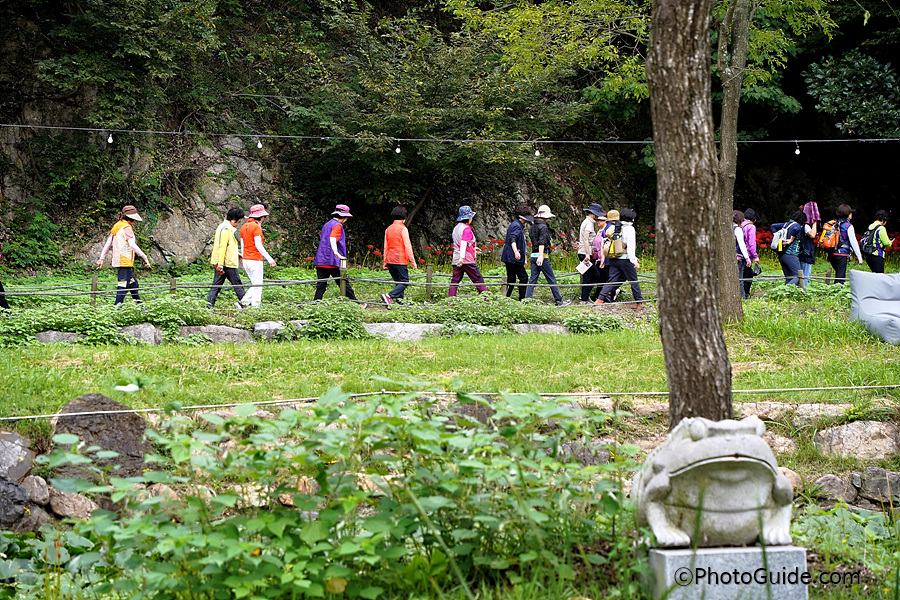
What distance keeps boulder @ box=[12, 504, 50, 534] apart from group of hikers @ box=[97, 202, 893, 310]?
20.5 ft

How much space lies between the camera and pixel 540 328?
35.4 ft

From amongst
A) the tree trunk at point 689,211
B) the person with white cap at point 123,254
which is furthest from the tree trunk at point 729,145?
the person with white cap at point 123,254

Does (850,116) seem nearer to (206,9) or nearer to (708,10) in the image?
(206,9)

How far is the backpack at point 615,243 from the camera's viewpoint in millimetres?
13016

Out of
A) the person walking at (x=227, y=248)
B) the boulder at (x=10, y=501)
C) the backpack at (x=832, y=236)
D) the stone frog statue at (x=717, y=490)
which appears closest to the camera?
the stone frog statue at (x=717, y=490)

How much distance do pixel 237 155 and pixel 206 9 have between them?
377cm

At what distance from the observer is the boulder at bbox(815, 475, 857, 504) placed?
591 centimetres

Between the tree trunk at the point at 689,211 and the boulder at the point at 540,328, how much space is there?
6.80 metres

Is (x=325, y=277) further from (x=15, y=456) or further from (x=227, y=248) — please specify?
(x=15, y=456)

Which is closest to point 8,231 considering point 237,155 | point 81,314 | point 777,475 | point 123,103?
point 123,103

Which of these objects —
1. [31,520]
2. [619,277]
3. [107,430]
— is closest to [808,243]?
[619,277]

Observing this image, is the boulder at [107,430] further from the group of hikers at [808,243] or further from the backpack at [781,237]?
the backpack at [781,237]

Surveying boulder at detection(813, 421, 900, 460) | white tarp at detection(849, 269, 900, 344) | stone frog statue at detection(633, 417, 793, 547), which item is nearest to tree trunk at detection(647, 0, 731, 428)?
stone frog statue at detection(633, 417, 793, 547)

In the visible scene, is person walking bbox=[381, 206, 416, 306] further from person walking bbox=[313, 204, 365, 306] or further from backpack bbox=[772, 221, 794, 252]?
backpack bbox=[772, 221, 794, 252]
